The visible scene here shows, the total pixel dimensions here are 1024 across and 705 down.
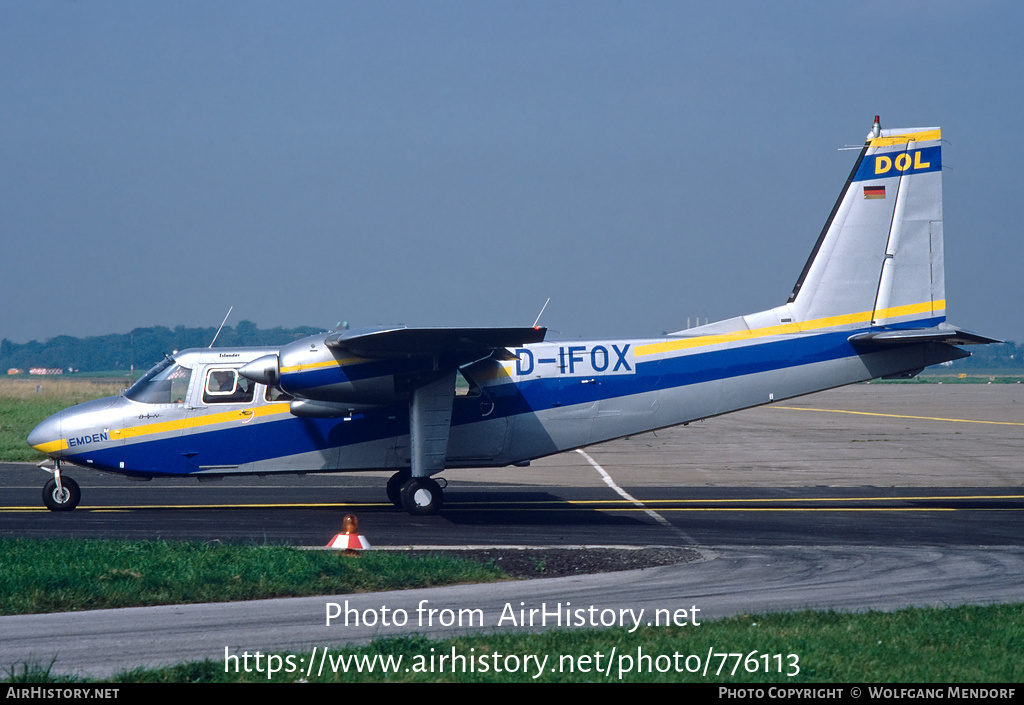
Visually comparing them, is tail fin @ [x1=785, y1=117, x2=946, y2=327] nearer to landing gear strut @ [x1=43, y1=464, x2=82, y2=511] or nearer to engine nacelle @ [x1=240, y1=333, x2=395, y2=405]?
engine nacelle @ [x1=240, y1=333, x2=395, y2=405]

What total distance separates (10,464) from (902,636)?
884 inches

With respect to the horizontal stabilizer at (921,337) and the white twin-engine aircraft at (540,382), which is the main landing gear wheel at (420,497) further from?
the horizontal stabilizer at (921,337)

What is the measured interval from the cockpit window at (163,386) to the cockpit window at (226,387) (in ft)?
1.28

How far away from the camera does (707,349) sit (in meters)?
16.7

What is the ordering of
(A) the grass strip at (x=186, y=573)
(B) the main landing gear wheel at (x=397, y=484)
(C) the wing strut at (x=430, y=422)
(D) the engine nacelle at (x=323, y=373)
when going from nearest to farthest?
(A) the grass strip at (x=186, y=573), (D) the engine nacelle at (x=323, y=373), (C) the wing strut at (x=430, y=422), (B) the main landing gear wheel at (x=397, y=484)

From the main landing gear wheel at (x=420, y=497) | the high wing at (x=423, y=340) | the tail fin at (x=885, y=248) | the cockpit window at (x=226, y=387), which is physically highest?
the tail fin at (x=885, y=248)

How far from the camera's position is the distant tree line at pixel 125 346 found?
18078 mm

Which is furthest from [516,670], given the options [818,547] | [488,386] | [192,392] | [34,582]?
[192,392]

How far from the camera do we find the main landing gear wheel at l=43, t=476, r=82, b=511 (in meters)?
15.8

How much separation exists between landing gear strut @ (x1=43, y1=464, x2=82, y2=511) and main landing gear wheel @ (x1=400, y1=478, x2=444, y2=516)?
5737 mm

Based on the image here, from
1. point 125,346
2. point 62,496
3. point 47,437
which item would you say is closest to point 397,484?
point 62,496

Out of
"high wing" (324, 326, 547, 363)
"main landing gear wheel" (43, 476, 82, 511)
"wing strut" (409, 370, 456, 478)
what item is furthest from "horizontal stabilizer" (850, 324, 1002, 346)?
"main landing gear wheel" (43, 476, 82, 511)

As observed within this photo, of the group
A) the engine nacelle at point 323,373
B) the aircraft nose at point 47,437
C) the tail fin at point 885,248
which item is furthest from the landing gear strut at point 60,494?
the tail fin at point 885,248

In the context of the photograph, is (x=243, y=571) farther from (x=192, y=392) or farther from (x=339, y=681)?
(x=192, y=392)
